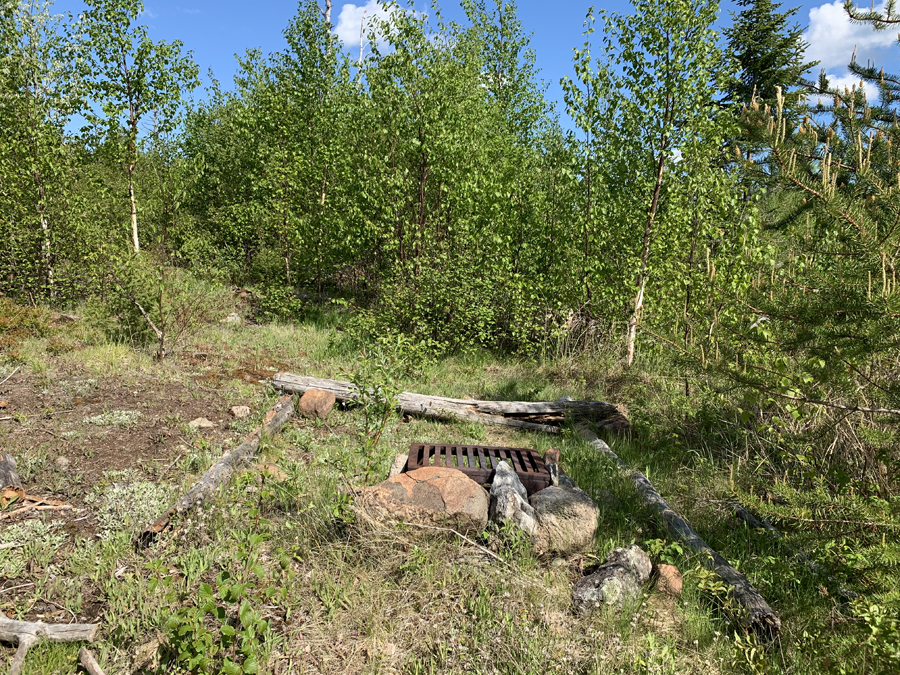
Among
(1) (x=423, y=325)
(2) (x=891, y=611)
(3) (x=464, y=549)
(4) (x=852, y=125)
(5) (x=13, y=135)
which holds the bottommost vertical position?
(3) (x=464, y=549)

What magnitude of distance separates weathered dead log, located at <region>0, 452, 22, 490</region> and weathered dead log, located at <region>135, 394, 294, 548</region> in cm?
142

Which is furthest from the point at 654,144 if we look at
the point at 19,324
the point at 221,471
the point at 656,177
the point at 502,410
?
the point at 19,324

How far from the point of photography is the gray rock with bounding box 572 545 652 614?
2.95 m

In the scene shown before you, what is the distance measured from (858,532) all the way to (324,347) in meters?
8.08

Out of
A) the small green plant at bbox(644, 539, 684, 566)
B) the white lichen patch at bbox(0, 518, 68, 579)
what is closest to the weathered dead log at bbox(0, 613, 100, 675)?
the white lichen patch at bbox(0, 518, 68, 579)

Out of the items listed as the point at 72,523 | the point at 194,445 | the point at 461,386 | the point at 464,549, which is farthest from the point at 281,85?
the point at 464,549

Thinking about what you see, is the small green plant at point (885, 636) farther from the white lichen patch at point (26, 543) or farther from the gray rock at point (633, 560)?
the white lichen patch at point (26, 543)

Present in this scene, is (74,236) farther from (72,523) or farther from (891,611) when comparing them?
(891,611)

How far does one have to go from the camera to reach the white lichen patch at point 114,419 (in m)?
5.28

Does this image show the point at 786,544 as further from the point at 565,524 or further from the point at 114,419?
the point at 114,419

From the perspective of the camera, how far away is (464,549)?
3295 millimetres

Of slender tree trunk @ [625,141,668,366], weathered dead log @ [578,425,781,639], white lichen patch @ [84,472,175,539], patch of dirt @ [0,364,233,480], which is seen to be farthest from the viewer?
slender tree trunk @ [625,141,668,366]

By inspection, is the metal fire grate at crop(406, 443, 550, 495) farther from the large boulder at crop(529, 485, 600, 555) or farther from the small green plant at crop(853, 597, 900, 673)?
the small green plant at crop(853, 597, 900, 673)

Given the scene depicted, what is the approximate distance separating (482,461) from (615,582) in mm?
2055
